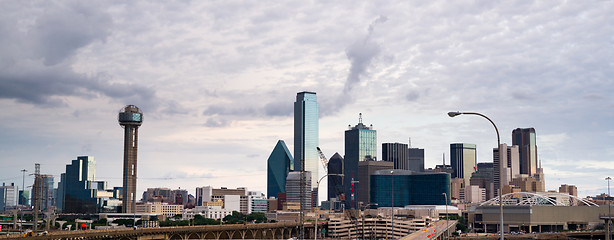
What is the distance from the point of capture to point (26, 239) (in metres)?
127

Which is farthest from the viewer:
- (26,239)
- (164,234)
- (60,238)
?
(164,234)

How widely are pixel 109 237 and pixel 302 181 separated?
168 feet

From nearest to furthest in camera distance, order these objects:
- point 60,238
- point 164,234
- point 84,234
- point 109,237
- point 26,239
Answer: point 26,239
point 60,238
point 84,234
point 109,237
point 164,234

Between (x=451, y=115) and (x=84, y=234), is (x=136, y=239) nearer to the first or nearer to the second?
Result: (x=84, y=234)

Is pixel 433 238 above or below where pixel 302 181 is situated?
below

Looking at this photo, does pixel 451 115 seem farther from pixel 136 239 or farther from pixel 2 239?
pixel 136 239

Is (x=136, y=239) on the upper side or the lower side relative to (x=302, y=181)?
lower

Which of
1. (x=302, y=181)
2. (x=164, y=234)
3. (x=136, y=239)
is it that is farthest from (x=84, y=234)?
(x=302, y=181)

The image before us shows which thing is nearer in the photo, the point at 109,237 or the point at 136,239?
the point at 109,237

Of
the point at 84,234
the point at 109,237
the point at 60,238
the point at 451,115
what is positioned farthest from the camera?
the point at 109,237

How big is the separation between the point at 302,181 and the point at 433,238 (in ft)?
109

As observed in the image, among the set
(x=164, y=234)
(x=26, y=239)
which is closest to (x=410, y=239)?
(x=26, y=239)

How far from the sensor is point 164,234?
19462cm

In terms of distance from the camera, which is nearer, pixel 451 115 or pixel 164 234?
pixel 451 115
